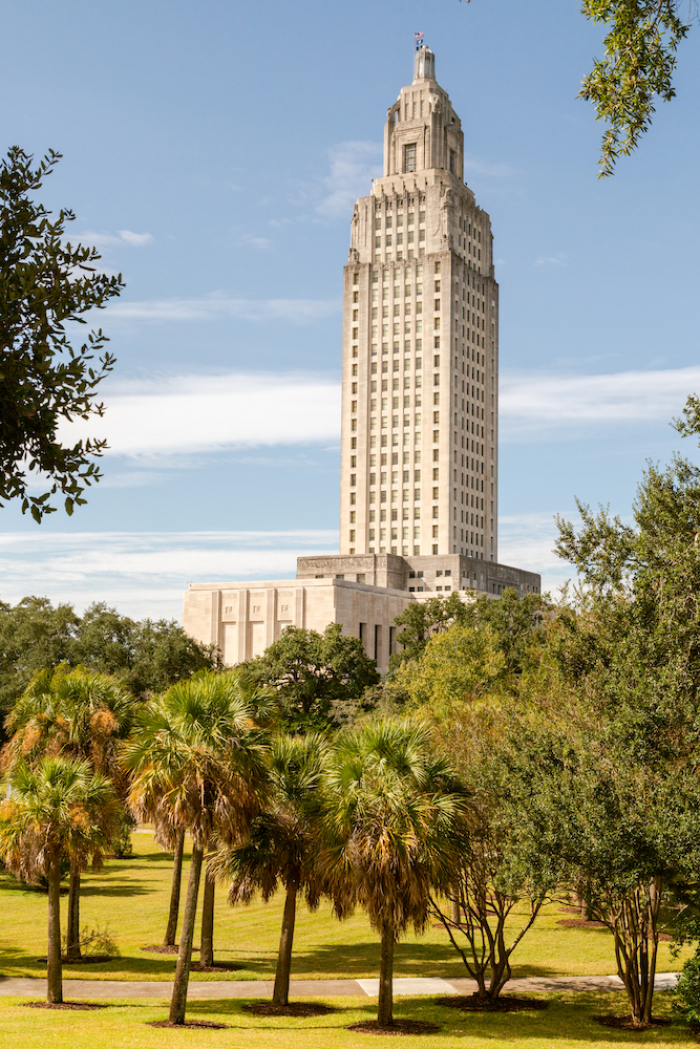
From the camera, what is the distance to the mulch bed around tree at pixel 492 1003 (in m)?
26.9

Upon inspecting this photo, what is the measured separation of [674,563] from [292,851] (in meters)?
11.6

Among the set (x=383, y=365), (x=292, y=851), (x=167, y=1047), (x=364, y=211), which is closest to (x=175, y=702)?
(x=292, y=851)

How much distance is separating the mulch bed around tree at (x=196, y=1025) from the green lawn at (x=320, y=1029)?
0.26 metres

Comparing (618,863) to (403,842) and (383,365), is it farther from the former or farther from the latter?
(383,365)

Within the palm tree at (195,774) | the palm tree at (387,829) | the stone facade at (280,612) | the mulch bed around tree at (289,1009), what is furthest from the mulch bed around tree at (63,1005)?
the stone facade at (280,612)

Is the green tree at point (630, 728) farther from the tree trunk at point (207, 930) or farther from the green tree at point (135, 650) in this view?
the green tree at point (135, 650)

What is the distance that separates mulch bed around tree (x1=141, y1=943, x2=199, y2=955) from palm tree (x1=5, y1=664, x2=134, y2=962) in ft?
8.07

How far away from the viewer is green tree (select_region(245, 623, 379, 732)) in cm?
7819

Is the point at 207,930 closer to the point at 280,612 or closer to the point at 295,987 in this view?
the point at 295,987

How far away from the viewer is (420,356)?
153625 mm

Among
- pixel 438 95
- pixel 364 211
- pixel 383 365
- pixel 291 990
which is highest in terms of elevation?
pixel 438 95

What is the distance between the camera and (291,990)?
94.3 ft

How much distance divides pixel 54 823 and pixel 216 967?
8.06 meters

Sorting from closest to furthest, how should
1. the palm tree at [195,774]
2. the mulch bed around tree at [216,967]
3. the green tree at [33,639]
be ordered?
1. the palm tree at [195,774]
2. the mulch bed around tree at [216,967]
3. the green tree at [33,639]
